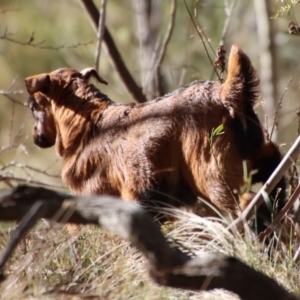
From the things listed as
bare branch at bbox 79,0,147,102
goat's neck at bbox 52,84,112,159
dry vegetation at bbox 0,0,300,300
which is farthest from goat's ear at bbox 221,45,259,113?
bare branch at bbox 79,0,147,102

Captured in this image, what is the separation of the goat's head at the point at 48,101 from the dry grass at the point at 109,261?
6.50 ft

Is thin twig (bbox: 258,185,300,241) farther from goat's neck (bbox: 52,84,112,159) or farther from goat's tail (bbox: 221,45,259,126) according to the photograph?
goat's neck (bbox: 52,84,112,159)

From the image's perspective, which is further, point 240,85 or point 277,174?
point 240,85

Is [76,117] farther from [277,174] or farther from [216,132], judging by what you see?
[277,174]

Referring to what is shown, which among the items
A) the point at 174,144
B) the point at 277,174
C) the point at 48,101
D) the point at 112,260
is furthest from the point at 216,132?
the point at 48,101

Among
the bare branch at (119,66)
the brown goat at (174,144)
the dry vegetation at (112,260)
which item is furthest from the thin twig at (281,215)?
the bare branch at (119,66)

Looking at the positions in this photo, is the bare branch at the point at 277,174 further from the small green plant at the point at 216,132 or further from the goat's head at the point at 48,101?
the goat's head at the point at 48,101

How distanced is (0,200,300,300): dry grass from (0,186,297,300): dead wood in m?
0.48

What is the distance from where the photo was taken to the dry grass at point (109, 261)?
13.5 ft

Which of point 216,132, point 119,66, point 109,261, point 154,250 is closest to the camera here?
point 154,250

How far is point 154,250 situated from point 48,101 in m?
3.69

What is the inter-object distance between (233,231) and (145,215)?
123 centimetres

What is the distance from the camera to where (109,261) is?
4.69 m

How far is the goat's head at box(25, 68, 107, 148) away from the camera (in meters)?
6.82
